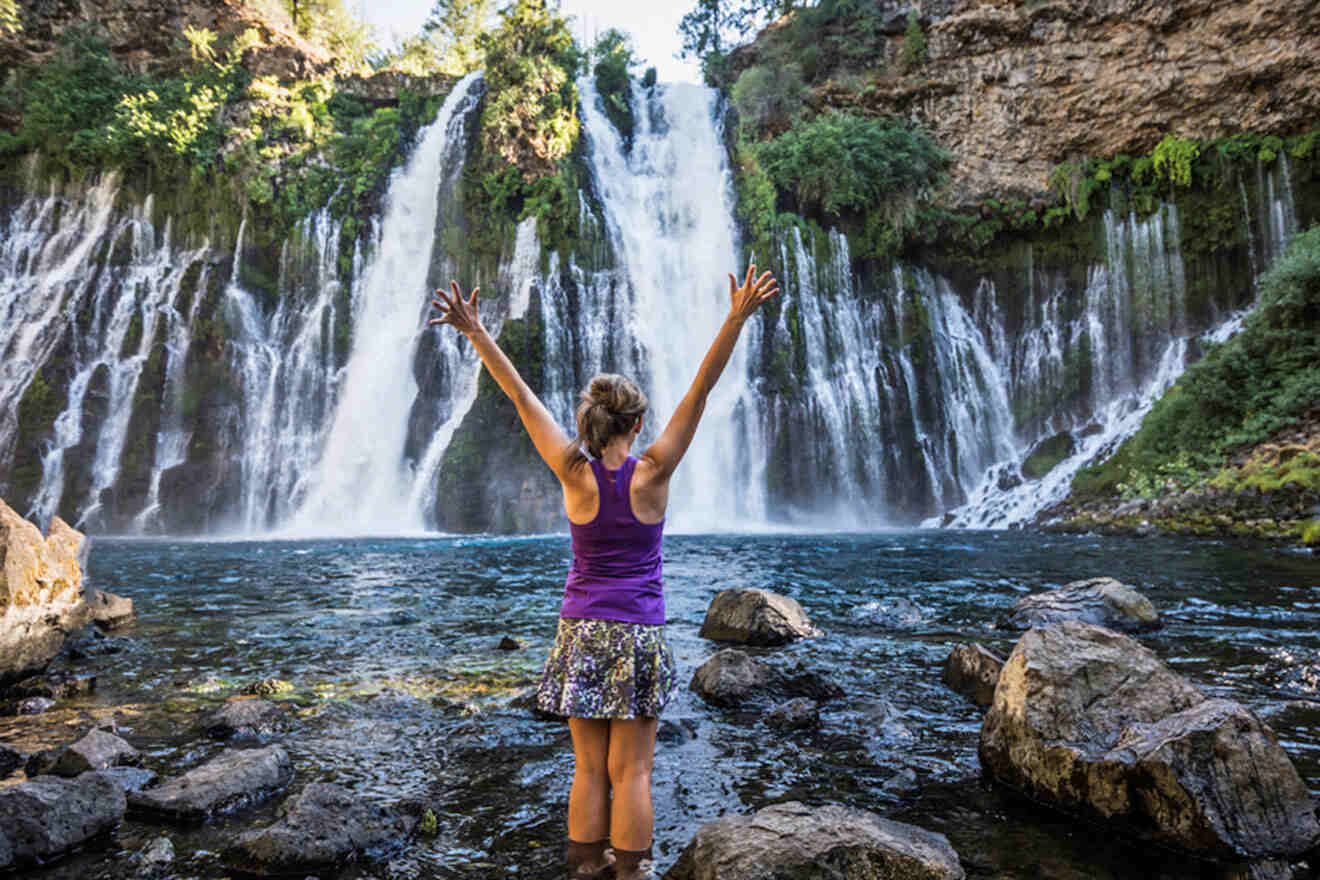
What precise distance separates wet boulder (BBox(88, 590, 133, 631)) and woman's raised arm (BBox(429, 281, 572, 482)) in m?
7.31

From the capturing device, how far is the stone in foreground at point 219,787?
3.41m

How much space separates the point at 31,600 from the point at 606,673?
574 cm

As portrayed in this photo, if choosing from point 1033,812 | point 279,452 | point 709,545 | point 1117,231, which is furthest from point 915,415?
point 1033,812

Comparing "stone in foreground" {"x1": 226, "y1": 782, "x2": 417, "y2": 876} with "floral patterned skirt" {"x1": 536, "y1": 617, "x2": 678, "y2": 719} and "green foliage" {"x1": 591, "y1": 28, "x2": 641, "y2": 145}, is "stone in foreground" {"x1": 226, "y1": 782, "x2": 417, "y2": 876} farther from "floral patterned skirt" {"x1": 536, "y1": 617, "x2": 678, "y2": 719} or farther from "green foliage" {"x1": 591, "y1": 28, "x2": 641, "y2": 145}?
"green foliage" {"x1": 591, "y1": 28, "x2": 641, "y2": 145}

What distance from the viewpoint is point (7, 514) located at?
611 centimetres

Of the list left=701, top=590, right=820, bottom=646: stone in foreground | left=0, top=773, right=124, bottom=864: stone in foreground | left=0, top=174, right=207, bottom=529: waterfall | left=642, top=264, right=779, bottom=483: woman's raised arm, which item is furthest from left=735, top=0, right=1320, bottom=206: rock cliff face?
left=0, top=773, right=124, bottom=864: stone in foreground

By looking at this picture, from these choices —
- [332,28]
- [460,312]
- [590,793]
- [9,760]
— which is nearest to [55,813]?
[9,760]

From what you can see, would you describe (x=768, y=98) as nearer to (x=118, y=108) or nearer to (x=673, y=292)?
(x=673, y=292)

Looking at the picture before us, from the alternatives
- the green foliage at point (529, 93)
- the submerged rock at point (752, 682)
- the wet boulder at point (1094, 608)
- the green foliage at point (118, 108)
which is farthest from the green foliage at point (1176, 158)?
the green foliage at point (118, 108)

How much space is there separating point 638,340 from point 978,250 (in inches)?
511

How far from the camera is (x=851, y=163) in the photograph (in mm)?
26531

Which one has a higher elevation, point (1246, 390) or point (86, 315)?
point (86, 315)

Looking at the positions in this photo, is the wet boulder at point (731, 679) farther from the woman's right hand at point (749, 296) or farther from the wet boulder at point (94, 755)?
the wet boulder at point (94, 755)

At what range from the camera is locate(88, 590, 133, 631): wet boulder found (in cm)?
806
